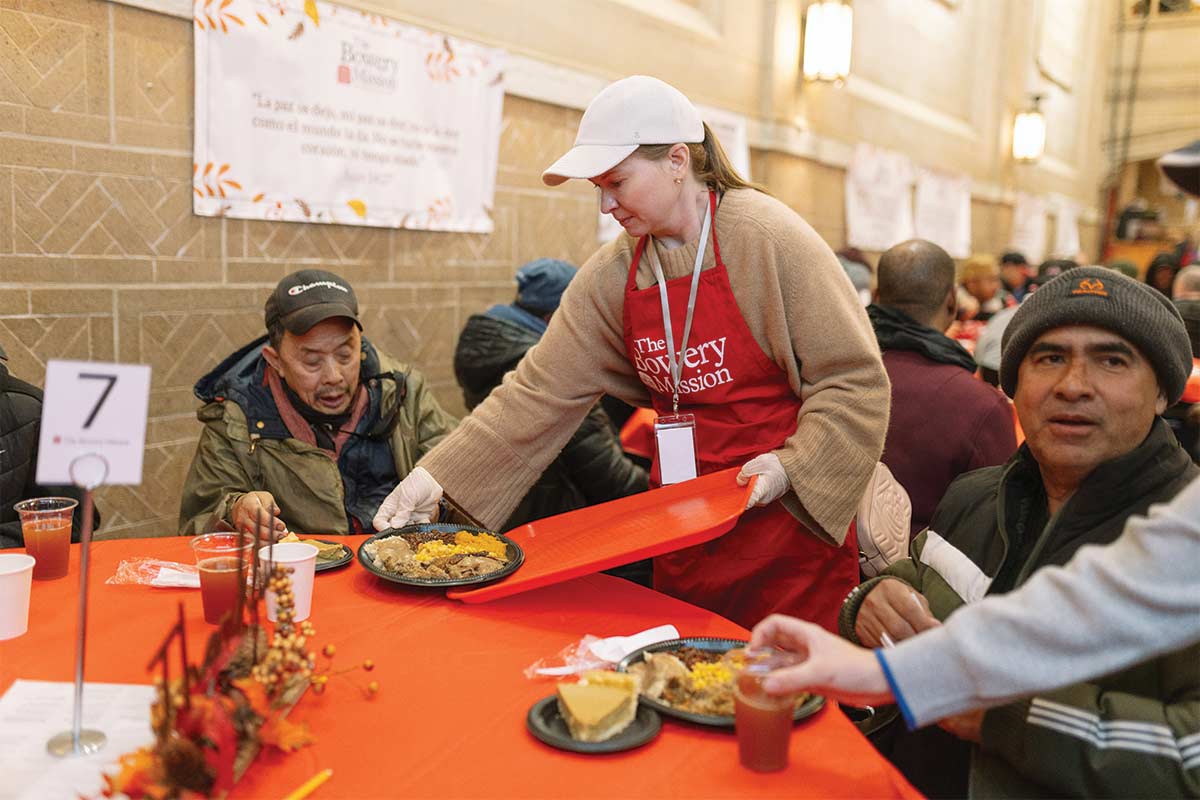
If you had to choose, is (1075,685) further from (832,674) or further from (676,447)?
(676,447)

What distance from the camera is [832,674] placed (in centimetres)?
112

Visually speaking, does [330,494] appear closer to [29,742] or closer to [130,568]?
[130,568]

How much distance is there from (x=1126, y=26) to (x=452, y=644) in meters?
18.3

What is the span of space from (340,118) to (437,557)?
107 inches

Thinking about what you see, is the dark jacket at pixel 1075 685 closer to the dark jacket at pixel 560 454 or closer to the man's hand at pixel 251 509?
the man's hand at pixel 251 509

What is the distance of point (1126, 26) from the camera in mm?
15828

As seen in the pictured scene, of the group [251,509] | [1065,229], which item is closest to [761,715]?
[251,509]

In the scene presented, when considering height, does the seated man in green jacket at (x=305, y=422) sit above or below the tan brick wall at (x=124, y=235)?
below

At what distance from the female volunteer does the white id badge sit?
1.5 inches

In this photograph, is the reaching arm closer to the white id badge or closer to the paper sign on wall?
the paper sign on wall

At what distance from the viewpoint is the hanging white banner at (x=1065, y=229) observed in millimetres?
14188

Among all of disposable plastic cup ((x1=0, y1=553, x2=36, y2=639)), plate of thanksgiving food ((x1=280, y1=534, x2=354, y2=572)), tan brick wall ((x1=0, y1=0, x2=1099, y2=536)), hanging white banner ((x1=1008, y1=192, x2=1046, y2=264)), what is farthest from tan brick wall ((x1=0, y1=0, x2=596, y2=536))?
hanging white banner ((x1=1008, y1=192, x2=1046, y2=264))

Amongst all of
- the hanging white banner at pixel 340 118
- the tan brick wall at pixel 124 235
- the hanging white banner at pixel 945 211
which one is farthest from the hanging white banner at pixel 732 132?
the hanging white banner at pixel 945 211

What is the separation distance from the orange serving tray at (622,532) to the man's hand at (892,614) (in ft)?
0.98
